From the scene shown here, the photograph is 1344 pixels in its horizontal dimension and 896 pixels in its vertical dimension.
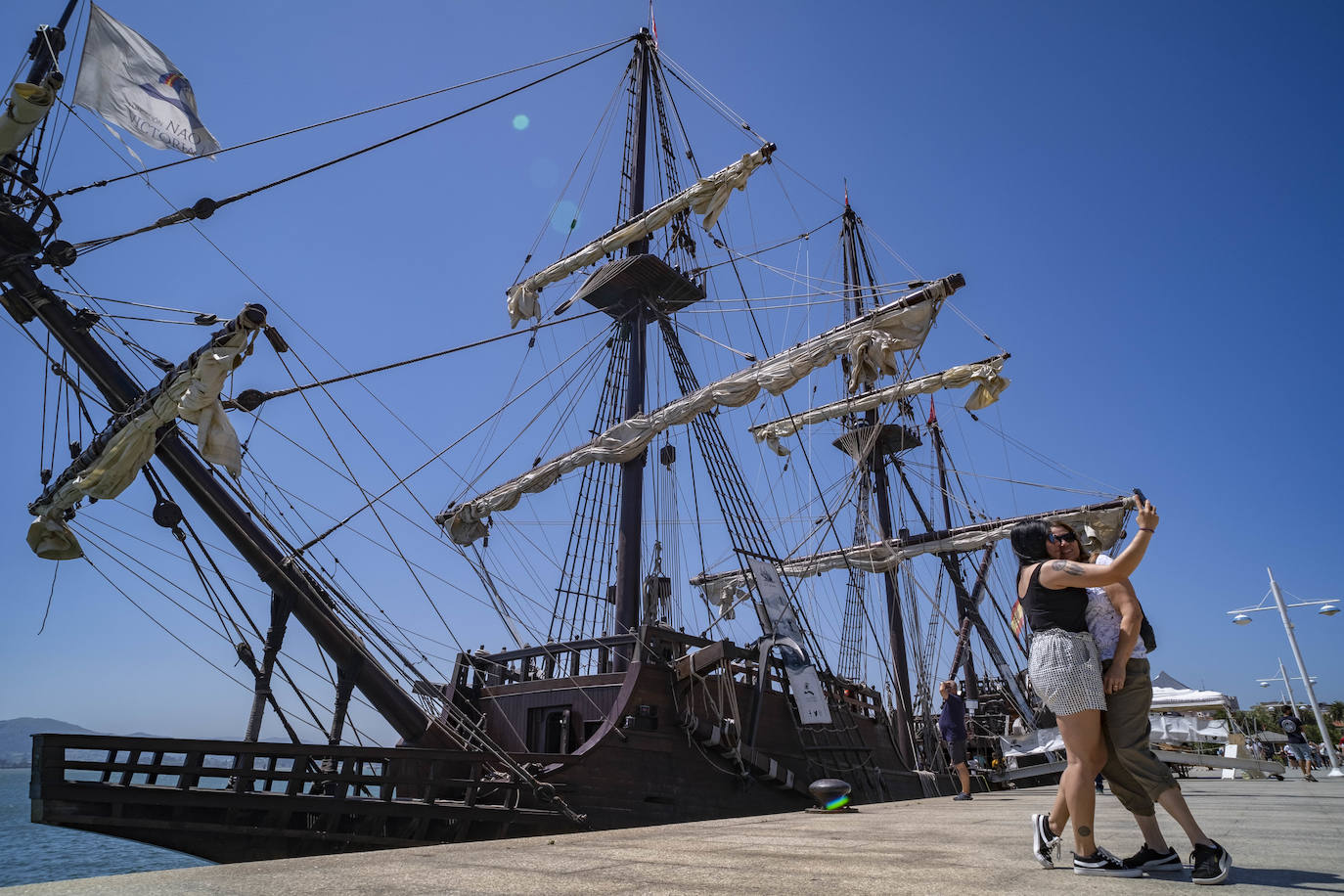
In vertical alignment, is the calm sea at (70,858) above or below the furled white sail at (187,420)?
below

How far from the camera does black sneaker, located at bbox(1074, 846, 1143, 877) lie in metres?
2.60

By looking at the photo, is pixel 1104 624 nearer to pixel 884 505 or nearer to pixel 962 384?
pixel 962 384

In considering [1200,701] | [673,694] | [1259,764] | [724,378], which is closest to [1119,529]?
[1200,701]

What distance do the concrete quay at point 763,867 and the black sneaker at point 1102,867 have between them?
0.04 meters

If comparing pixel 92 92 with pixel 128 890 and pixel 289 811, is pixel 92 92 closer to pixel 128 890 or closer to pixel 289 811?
pixel 289 811

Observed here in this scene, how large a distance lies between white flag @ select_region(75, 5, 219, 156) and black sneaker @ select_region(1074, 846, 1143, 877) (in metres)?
11.0

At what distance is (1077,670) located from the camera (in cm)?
277

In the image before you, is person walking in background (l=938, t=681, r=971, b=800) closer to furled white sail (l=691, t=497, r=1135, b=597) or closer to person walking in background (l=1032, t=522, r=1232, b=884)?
person walking in background (l=1032, t=522, r=1232, b=884)

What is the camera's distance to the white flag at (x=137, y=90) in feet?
29.5

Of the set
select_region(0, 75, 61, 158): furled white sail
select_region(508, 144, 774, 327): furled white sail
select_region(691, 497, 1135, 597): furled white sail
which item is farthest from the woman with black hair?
select_region(691, 497, 1135, 597): furled white sail

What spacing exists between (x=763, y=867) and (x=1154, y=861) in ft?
4.48

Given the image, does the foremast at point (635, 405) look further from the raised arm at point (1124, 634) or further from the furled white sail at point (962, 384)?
the raised arm at point (1124, 634)

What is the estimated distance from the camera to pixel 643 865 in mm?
2945

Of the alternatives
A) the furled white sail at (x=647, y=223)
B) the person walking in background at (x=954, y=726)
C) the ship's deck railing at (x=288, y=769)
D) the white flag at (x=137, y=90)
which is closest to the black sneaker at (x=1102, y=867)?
the ship's deck railing at (x=288, y=769)
